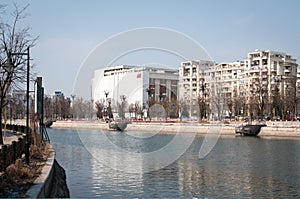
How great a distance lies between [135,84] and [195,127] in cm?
6460

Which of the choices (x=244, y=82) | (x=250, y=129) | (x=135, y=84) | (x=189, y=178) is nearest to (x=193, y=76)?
(x=135, y=84)

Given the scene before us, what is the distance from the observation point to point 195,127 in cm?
6625

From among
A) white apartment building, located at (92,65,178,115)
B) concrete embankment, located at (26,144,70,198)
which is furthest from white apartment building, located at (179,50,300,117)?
concrete embankment, located at (26,144,70,198)

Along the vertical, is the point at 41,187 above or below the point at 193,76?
below

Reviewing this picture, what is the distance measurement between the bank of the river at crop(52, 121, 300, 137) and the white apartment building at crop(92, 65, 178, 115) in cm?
3297

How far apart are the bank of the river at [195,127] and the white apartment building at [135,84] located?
32975 millimetres

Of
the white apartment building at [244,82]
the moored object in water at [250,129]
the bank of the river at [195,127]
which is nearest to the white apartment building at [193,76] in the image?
the white apartment building at [244,82]

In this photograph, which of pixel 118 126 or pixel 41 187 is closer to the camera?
pixel 41 187

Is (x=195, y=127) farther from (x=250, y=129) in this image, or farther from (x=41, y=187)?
(x=41, y=187)

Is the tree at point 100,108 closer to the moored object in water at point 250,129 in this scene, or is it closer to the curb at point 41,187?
the moored object in water at point 250,129

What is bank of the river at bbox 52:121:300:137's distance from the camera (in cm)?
5393

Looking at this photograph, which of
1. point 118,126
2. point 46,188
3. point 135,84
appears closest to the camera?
point 46,188

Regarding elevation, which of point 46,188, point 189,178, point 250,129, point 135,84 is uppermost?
point 135,84

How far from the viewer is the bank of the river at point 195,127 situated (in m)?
53.9
